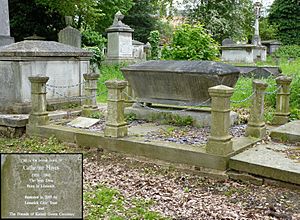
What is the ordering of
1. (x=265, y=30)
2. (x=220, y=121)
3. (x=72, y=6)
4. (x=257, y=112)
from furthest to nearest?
(x=265, y=30)
(x=72, y=6)
(x=257, y=112)
(x=220, y=121)

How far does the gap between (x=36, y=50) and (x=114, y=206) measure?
4585mm

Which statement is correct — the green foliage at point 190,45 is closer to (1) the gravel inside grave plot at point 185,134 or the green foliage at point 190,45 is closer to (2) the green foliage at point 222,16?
(1) the gravel inside grave plot at point 185,134

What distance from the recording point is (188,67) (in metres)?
6.93

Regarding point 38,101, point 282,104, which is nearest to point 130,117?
point 38,101

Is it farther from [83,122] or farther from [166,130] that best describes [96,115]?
[166,130]

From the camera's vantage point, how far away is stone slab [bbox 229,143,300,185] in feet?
15.8

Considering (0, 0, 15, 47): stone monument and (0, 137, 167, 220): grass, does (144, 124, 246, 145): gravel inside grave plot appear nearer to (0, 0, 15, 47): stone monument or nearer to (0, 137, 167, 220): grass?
(0, 137, 167, 220): grass

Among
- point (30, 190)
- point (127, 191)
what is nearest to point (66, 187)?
point (30, 190)

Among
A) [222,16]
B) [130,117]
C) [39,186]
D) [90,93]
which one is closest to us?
[39,186]

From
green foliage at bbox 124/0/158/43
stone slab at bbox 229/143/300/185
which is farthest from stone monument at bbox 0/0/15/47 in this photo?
green foliage at bbox 124/0/158/43

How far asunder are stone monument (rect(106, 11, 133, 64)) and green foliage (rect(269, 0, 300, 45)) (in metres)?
19.4

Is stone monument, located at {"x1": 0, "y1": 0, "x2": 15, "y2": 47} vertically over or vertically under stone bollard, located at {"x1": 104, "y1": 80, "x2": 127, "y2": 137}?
over

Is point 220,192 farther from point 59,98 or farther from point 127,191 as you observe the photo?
point 59,98

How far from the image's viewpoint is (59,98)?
870cm
